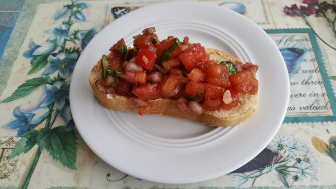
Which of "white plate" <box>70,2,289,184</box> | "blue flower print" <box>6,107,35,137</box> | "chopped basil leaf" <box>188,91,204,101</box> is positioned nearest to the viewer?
"white plate" <box>70,2,289,184</box>

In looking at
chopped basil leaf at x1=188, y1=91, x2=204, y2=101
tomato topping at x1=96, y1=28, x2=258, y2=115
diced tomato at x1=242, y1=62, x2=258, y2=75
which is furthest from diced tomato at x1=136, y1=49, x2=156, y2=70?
diced tomato at x1=242, y1=62, x2=258, y2=75

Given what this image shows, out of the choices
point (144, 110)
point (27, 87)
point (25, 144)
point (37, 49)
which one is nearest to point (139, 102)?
point (144, 110)

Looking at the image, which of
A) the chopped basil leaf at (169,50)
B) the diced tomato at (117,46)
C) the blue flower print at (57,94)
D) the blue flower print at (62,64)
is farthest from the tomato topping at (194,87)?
the blue flower print at (62,64)

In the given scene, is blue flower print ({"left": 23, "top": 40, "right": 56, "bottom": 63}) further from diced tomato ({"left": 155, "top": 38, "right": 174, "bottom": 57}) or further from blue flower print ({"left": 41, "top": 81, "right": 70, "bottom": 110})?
diced tomato ({"left": 155, "top": 38, "right": 174, "bottom": 57})

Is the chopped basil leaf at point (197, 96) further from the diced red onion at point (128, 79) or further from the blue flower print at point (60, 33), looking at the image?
the blue flower print at point (60, 33)

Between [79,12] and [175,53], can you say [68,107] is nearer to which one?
[175,53]
